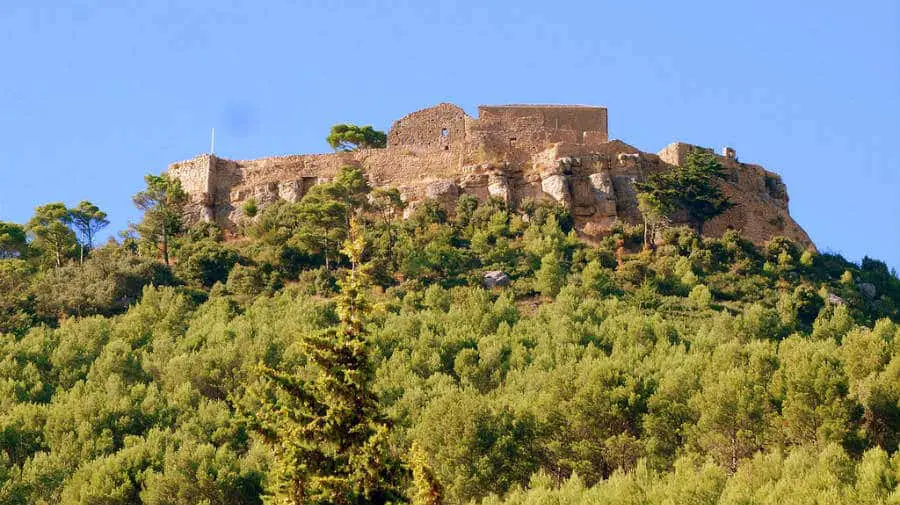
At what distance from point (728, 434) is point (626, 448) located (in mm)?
2462

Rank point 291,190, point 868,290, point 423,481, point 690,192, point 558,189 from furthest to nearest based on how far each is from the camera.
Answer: point 291,190
point 558,189
point 690,192
point 868,290
point 423,481

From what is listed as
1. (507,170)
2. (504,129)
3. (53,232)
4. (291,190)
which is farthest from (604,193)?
(53,232)

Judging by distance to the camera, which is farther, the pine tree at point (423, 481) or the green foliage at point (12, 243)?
the green foliage at point (12, 243)

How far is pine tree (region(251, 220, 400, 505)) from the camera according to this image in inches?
830

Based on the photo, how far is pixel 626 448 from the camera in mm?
35906

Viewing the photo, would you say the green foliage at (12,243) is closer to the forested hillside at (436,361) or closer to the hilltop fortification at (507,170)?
the forested hillside at (436,361)

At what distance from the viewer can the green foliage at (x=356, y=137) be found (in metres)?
59.8

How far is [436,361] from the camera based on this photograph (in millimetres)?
41656

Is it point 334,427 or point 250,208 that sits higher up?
point 250,208

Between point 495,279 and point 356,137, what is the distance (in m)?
13.6

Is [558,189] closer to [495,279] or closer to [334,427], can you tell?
[495,279]

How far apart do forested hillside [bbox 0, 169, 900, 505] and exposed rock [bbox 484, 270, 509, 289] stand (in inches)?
3.8

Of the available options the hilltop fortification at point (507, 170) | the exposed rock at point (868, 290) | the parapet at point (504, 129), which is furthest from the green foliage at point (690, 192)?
the exposed rock at point (868, 290)

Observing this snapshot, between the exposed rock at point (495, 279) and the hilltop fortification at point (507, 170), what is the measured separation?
13.1 ft
